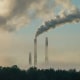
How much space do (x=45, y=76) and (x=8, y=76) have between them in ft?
50.6

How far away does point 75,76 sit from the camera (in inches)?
7402

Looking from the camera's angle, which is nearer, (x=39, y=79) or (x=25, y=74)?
(x=39, y=79)

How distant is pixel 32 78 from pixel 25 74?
8059mm

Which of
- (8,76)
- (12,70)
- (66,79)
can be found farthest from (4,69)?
(66,79)

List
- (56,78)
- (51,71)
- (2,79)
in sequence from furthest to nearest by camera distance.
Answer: (51,71), (56,78), (2,79)

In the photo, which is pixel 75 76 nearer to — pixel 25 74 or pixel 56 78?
pixel 56 78

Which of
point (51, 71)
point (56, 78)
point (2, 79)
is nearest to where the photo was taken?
point (2, 79)

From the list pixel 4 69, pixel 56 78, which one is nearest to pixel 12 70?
pixel 4 69

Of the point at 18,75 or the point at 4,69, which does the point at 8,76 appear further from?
the point at 4,69

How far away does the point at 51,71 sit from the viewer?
651ft

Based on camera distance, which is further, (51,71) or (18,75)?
(51,71)

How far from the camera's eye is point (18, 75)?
609 feet

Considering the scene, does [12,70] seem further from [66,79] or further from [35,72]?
[66,79]

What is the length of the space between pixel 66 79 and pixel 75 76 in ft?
25.8
